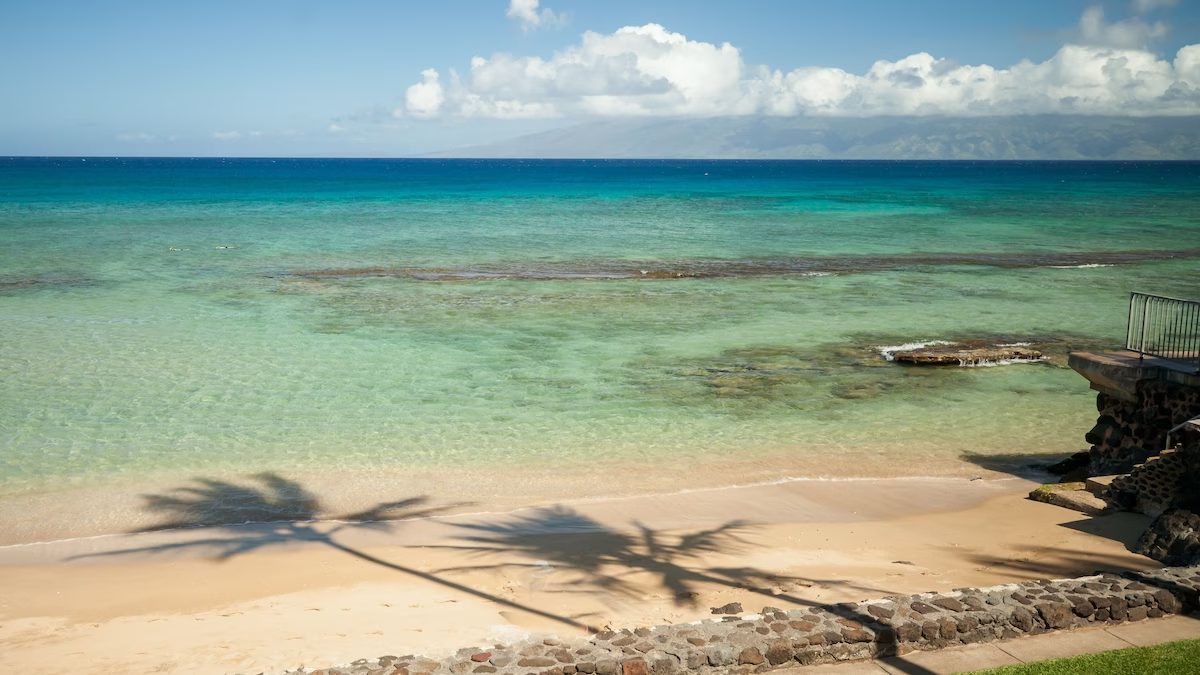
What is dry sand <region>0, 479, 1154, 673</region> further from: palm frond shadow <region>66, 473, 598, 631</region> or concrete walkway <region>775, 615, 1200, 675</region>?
concrete walkway <region>775, 615, 1200, 675</region>

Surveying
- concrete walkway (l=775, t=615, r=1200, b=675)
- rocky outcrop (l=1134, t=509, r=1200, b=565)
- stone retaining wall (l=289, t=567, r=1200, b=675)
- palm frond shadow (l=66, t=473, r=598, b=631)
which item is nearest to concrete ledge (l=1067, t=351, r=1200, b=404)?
rocky outcrop (l=1134, t=509, r=1200, b=565)

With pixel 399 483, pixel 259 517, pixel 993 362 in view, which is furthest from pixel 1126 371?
pixel 259 517

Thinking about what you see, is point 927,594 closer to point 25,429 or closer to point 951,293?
point 25,429

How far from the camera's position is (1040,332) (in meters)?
23.7

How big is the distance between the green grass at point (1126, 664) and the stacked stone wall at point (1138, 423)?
550 cm

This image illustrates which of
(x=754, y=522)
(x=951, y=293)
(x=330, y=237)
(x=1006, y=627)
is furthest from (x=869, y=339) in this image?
(x=330, y=237)

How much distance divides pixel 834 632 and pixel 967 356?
13.9 metres

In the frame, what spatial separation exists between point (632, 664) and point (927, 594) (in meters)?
2.87

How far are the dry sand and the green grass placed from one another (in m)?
2.16

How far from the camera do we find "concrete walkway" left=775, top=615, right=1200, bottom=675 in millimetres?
7617

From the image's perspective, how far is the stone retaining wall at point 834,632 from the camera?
739 centimetres

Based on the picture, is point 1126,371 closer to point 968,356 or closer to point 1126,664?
point 1126,664

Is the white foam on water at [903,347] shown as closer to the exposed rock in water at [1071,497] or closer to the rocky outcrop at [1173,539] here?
Result: the exposed rock in water at [1071,497]

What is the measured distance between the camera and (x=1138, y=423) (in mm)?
12828
